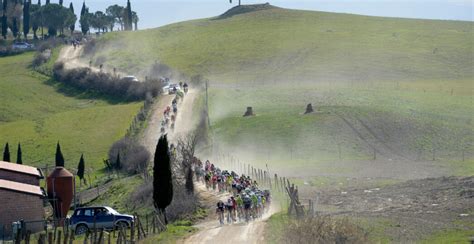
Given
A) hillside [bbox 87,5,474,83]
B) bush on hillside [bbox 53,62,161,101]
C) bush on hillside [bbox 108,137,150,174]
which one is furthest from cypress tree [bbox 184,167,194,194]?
hillside [bbox 87,5,474,83]

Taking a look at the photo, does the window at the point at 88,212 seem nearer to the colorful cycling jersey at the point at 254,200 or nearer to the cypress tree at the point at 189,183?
the colorful cycling jersey at the point at 254,200

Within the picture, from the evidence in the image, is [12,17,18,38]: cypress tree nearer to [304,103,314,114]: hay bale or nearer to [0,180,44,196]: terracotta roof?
[304,103,314,114]: hay bale

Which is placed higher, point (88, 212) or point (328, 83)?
point (328, 83)

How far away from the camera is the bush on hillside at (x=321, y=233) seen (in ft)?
105

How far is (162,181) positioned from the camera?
44500mm

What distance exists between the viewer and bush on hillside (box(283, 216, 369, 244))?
31.9 metres

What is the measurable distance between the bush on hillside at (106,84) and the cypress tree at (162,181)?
6542 centimetres

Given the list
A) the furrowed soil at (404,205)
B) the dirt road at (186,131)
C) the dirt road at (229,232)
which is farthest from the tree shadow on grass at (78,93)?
the dirt road at (229,232)

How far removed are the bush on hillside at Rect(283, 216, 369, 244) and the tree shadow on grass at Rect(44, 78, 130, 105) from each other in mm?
84831

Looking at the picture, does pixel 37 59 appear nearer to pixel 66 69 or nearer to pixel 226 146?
pixel 66 69

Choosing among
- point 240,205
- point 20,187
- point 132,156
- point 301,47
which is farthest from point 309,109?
point 301,47

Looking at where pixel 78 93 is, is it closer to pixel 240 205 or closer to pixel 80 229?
pixel 80 229

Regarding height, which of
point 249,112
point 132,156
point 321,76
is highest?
point 321,76

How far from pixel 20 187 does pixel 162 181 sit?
Answer: 963 cm
